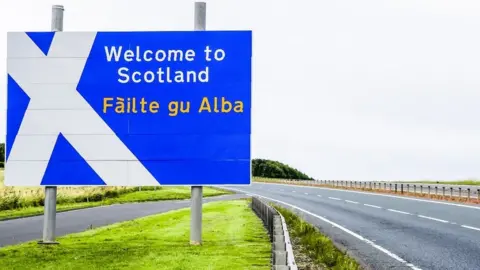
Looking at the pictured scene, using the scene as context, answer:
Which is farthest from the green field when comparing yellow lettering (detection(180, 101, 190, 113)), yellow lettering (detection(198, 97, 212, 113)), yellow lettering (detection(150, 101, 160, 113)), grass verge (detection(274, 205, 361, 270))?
grass verge (detection(274, 205, 361, 270))

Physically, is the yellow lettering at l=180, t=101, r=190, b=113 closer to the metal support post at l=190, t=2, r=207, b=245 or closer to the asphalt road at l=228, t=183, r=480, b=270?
the metal support post at l=190, t=2, r=207, b=245

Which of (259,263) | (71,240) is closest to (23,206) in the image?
(71,240)

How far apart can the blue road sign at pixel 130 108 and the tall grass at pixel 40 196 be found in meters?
22.6

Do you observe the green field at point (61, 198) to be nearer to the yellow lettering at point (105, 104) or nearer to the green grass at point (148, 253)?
the green grass at point (148, 253)

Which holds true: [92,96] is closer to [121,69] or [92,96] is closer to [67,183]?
[121,69]

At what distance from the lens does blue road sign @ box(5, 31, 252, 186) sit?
43.4ft

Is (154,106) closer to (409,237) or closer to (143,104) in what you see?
(143,104)

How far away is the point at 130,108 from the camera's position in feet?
44.1

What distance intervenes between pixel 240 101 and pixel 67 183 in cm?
395

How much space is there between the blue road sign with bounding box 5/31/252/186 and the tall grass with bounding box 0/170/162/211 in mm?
22603

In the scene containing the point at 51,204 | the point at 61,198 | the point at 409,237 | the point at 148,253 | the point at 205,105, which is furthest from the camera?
the point at 61,198

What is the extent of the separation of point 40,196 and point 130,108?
93.1ft

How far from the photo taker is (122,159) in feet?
44.1

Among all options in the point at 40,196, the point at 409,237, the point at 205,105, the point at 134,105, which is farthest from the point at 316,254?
the point at 40,196
